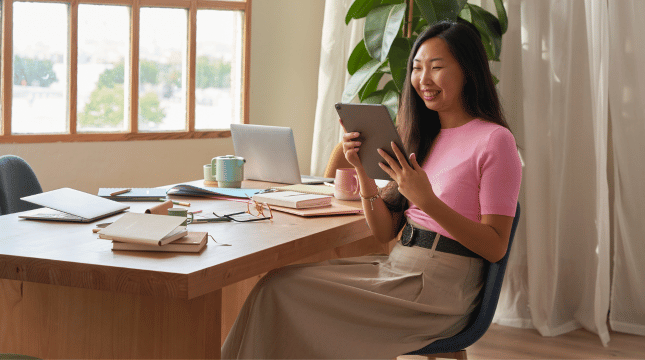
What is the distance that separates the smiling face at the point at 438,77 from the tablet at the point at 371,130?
0.20 metres

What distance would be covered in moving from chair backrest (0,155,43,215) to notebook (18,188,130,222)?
46 cm

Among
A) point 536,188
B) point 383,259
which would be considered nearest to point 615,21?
point 536,188

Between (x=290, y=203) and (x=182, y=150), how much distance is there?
6.24ft

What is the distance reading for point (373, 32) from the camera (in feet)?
9.82

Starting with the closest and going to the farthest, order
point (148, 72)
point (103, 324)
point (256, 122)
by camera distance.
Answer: point (103, 324) → point (148, 72) → point (256, 122)

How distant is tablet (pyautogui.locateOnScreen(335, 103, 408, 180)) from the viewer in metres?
1.62

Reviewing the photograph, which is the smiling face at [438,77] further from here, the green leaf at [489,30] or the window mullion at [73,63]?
the window mullion at [73,63]

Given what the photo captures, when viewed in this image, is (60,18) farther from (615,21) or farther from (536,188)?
(615,21)

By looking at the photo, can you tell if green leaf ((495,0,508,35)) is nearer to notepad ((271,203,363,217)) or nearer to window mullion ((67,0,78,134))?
notepad ((271,203,363,217))

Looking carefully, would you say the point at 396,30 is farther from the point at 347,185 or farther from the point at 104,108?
the point at 104,108

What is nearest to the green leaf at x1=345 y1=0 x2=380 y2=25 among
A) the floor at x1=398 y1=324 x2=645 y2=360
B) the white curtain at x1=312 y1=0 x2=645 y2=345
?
the white curtain at x1=312 y1=0 x2=645 y2=345

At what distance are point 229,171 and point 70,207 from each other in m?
0.71

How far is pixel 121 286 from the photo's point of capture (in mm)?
1263

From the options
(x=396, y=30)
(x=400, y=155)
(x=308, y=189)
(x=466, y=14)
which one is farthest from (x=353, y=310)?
(x=466, y=14)
